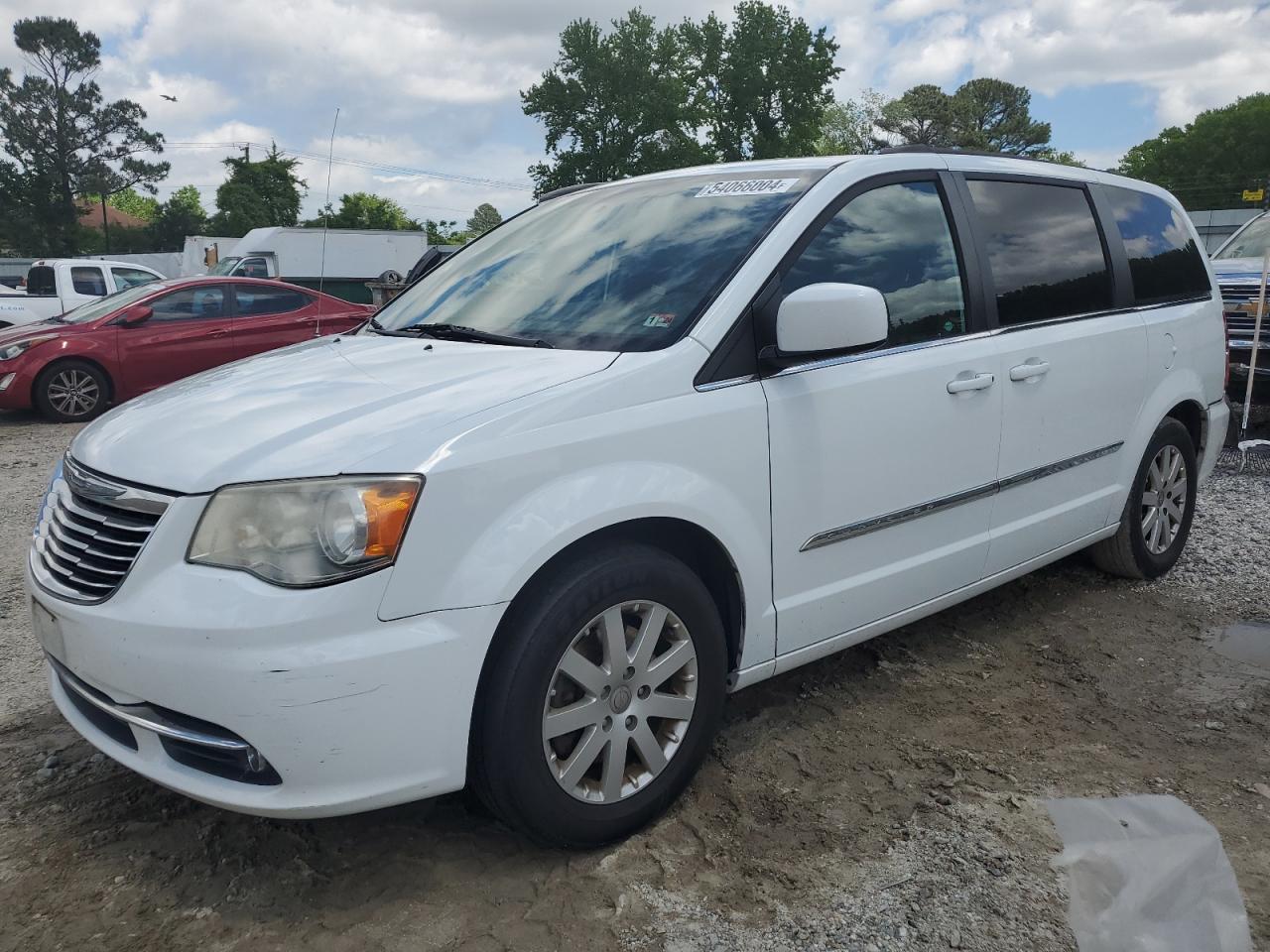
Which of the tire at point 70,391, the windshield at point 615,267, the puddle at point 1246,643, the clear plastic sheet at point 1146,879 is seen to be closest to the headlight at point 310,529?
the windshield at point 615,267

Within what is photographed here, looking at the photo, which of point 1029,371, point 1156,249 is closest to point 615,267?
point 1029,371

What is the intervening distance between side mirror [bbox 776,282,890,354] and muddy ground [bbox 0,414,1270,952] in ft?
4.09

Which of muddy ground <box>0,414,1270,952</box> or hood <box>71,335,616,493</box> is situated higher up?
hood <box>71,335,616,493</box>

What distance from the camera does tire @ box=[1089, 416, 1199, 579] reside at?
4390 millimetres

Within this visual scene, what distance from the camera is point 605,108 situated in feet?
160

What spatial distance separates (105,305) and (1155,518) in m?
10.0

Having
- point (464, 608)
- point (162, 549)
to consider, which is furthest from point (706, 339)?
point (162, 549)

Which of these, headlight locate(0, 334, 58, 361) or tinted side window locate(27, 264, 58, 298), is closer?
headlight locate(0, 334, 58, 361)

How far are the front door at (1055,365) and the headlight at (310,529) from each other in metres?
2.19

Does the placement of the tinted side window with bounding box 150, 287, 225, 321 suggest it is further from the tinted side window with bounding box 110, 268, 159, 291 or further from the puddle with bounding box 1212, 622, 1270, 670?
the puddle with bounding box 1212, 622, 1270, 670

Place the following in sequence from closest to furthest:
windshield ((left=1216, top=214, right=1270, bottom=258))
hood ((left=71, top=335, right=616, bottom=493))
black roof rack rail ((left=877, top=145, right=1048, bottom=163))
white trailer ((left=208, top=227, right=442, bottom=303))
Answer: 1. hood ((left=71, top=335, right=616, bottom=493))
2. black roof rack rail ((left=877, top=145, right=1048, bottom=163))
3. windshield ((left=1216, top=214, right=1270, bottom=258))
4. white trailer ((left=208, top=227, right=442, bottom=303))

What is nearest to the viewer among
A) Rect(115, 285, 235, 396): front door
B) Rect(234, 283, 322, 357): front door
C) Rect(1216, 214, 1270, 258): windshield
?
Rect(1216, 214, 1270, 258): windshield

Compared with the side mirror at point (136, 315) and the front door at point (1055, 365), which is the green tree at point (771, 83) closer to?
the side mirror at point (136, 315)

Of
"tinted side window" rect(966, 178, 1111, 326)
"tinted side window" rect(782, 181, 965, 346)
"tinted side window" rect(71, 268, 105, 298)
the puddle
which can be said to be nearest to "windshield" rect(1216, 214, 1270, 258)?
the puddle
